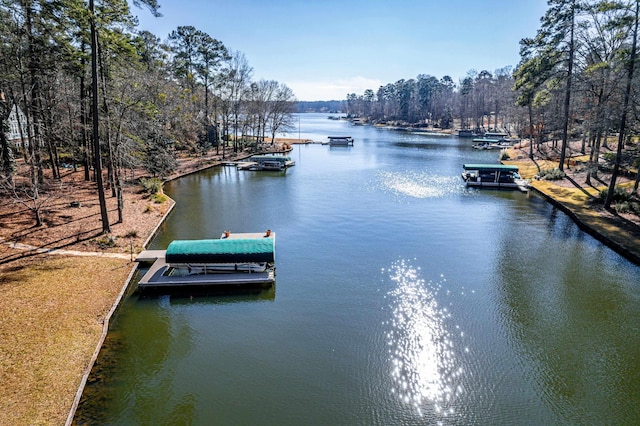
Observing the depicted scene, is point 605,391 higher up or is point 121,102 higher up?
point 121,102

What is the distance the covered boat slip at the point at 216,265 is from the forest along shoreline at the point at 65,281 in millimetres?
2037

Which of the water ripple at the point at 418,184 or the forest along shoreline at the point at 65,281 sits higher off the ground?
the water ripple at the point at 418,184

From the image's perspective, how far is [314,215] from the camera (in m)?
29.9

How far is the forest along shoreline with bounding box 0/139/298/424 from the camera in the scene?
10.6 metres

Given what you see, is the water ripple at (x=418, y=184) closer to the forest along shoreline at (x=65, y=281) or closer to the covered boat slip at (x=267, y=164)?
the forest along shoreline at (x=65, y=281)

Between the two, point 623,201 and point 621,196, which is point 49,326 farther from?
point 621,196

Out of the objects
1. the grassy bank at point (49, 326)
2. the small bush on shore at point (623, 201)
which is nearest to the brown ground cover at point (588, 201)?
the small bush on shore at point (623, 201)

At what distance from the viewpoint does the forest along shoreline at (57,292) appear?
10641mm

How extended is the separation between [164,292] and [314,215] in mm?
14372

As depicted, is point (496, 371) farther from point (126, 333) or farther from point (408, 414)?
point (126, 333)

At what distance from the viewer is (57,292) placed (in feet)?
51.2

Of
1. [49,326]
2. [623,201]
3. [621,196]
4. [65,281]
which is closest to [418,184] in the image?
[621,196]

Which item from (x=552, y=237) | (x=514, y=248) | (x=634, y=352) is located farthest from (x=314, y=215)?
(x=634, y=352)

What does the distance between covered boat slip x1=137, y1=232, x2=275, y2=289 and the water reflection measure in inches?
245
